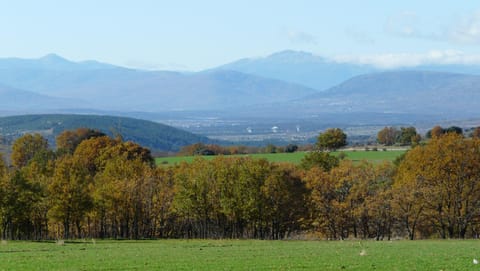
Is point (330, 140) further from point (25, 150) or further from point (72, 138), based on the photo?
point (25, 150)

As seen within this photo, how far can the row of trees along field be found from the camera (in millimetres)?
67500

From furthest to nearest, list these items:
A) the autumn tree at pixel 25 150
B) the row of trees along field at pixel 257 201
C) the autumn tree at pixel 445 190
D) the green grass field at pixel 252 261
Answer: the autumn tree at pixel 25 150 < the row of trees along field at pixel 257 201 < the autumn tree at pixel 445 190 < the green grass field at pixel 252 261

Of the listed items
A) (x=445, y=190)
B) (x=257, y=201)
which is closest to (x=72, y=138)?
(x=257, y=201)

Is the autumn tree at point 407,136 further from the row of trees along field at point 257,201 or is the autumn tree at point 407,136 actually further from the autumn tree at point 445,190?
the autumn tree at point 445,190

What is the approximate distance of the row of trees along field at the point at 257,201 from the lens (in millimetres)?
67500

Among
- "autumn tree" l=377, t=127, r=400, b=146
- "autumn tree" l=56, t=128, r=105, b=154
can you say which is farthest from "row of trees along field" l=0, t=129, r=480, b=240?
"autumn tree" l=377, t=127, r=400, b=146

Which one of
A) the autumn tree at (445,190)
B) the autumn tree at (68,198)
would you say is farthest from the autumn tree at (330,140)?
the autumn tree at (68,198)

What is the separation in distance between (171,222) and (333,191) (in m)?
17.1

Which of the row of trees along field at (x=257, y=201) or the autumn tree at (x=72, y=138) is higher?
the autumn tree at (x=72, y=138)

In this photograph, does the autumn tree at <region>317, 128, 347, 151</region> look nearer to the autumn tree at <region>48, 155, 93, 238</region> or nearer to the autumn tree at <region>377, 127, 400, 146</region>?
the autumn tree at <region>377, 127, 400, 146</region>

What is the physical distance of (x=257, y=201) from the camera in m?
70.4

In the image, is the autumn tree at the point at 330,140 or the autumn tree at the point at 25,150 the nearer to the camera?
the autumn tree at the point at 25,150

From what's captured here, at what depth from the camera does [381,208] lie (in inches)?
2729

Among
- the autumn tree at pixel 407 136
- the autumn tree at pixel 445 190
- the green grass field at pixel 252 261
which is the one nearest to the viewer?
the green grass field at pixel 252 261
